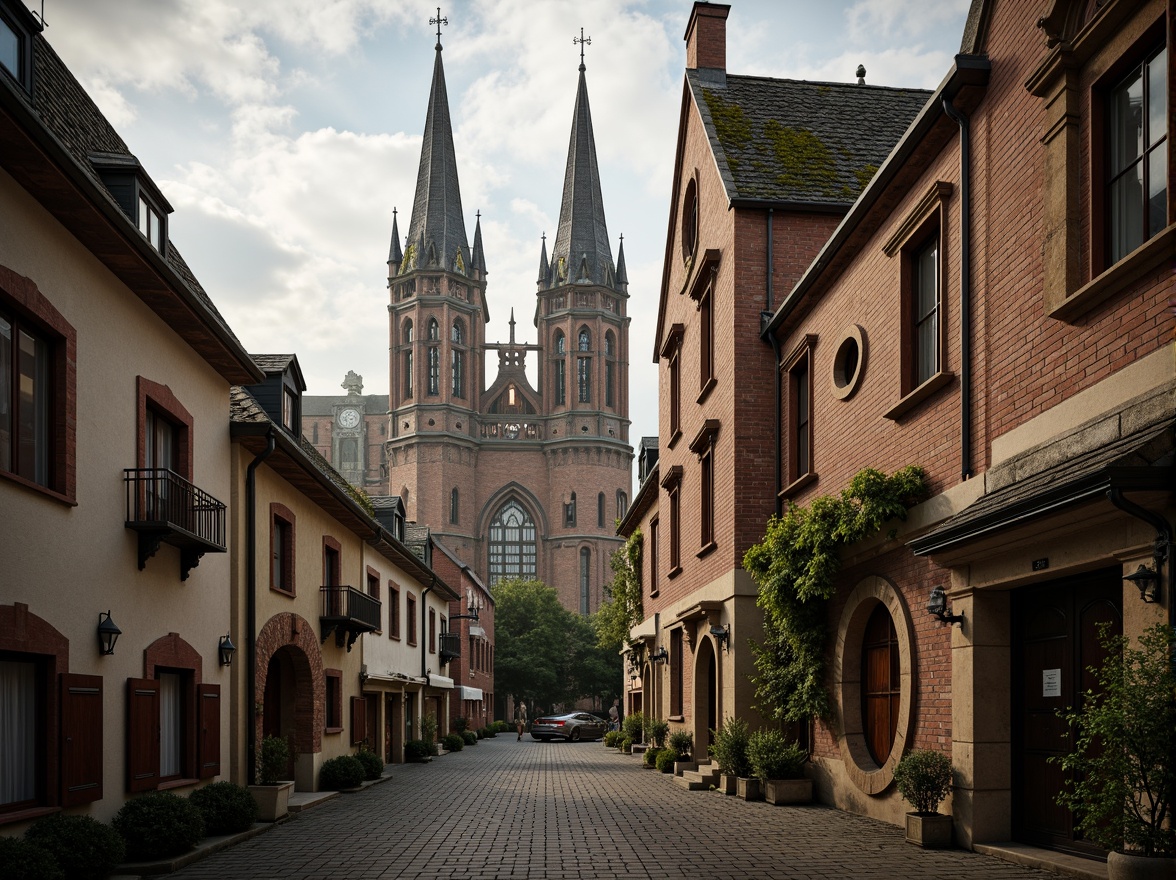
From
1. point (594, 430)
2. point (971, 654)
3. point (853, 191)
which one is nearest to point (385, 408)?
point (594, 430)

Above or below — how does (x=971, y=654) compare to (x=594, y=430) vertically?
below

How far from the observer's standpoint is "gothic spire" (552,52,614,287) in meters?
91.8

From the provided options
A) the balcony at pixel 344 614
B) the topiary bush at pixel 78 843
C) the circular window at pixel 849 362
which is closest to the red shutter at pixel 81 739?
the topiary bush at pixel 78 843

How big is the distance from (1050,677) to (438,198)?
273ft

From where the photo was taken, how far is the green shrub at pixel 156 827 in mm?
11641

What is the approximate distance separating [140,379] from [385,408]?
125467 millimetres

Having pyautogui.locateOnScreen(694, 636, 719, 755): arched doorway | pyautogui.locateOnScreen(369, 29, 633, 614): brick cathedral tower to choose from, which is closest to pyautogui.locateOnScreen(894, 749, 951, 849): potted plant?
pyautogui.locateOnScreen(694, 636, 719, 755): arched doorway

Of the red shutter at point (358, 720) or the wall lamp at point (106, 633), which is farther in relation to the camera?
the red shutter at point (358, 720)

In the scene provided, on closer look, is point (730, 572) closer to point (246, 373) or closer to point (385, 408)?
point (246, 373)

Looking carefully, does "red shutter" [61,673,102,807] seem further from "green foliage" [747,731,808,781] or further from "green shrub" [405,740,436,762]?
"green shrub" [405,740,436,762]

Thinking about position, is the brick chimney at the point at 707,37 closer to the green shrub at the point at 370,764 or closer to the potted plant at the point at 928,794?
the green shrub at the point at 370,764

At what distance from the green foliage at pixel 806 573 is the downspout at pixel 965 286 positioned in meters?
1.27

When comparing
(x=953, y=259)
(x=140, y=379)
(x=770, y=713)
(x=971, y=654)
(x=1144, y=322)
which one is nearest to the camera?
(x=1144, y=322)

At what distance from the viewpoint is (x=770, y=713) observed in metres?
18.7
